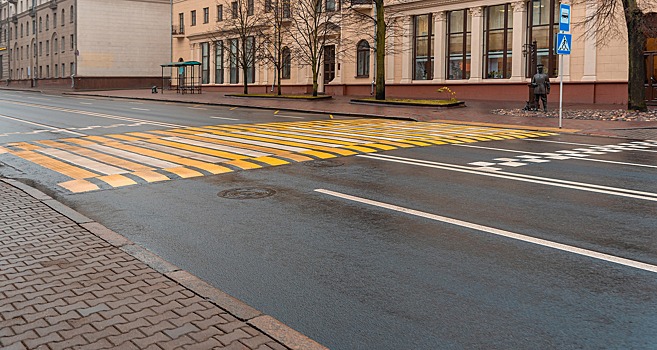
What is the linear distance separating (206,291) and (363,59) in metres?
43.7

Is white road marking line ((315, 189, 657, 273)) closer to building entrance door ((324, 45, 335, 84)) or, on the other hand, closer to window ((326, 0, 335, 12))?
window ((326, 0, 335, 12))

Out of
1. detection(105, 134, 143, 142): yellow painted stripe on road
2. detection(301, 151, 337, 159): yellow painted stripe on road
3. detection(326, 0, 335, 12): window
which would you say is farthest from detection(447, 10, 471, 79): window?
detection(301, 151, 337, 159): yellow painted stripe on road

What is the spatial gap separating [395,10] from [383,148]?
3148 cm

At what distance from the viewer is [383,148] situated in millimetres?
14992

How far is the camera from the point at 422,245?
6.48 metres

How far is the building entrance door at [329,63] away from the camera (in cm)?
5175

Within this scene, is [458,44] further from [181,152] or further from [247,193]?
[247,193]

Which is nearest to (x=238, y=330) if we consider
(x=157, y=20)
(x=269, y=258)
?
(x=269, y=258)

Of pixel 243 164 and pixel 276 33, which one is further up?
pixel 276 33

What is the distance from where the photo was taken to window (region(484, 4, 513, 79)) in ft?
126

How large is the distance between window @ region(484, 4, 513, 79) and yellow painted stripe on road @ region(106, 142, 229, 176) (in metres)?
27.6

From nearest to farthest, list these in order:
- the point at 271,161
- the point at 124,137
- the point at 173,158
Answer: the point at 271,161, the point at 173,158, the point at 124,137

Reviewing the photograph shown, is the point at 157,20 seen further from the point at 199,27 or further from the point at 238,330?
the point at 238,330

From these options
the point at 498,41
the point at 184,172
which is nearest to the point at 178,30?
the point at 498,41
